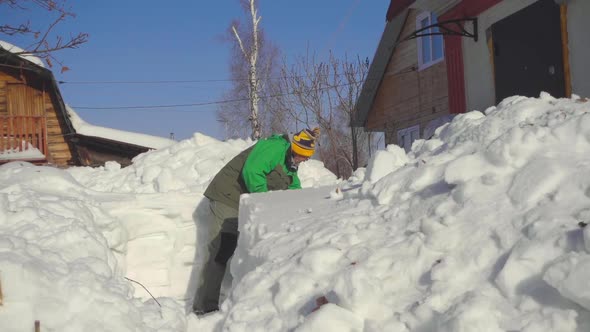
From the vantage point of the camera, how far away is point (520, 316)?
198cm

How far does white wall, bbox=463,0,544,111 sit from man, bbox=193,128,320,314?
4711 millimetres

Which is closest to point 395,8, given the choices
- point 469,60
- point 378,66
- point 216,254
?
point 378,66

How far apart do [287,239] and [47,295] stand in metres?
1.34

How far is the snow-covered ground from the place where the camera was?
2.14 meters

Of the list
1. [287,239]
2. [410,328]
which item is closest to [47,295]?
[287,239]

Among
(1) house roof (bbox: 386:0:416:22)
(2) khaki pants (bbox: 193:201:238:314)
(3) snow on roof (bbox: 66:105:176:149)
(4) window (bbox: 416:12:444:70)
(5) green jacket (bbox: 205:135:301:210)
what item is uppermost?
(1) house roof (bbox: 386:0:416:22)

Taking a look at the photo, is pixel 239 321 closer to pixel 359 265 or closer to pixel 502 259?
pixel 359 265

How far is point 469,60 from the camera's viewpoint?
385 inches

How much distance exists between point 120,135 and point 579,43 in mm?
11118

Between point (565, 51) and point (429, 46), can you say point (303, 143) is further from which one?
point (429, 46)

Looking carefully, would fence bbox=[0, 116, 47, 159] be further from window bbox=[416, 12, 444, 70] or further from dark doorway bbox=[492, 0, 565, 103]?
dark doorway bbox=[492, 0, 565, 103]

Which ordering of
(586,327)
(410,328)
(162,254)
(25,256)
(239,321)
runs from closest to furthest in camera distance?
(586,327) → (410,328) → (239,321) → (25,256) → (162,254)

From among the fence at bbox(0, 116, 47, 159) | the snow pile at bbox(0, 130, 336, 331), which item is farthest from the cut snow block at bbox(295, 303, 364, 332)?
the fence at bbox(0, 116, 47, 159)

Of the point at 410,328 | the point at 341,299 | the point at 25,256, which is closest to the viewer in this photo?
the point at 410,328
